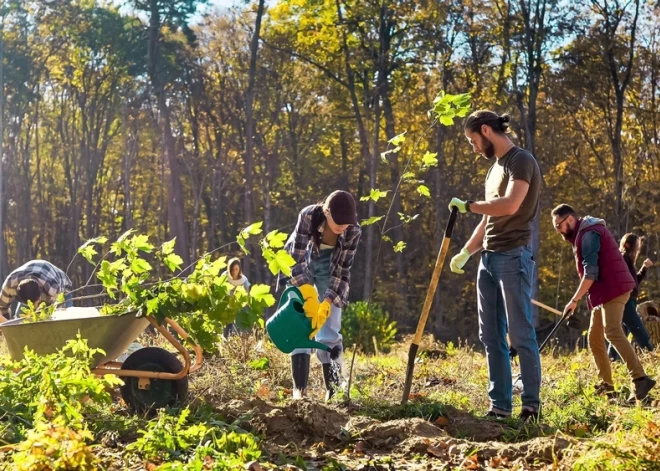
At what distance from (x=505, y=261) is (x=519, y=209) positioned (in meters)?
0.31

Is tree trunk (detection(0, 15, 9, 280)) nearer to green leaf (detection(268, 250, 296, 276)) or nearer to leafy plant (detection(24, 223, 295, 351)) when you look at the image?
leafy plant (detection(24, 223, 295, 351))

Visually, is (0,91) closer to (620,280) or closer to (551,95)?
(551,95)

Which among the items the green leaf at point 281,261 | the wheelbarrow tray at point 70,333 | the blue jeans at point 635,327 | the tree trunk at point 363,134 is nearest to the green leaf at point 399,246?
the green leaf at point 281,261

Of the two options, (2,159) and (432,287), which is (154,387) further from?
(2,159)

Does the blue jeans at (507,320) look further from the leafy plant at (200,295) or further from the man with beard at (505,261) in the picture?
the leafy plant at (200,295)

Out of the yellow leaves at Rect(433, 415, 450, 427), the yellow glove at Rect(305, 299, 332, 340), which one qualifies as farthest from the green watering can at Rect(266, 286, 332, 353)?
the yellow leaves at Rect(433, 415, 450, 427)

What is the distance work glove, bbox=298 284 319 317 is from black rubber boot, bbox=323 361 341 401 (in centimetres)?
86

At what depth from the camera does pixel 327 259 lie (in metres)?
5.92

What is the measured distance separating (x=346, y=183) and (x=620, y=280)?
22459 mm

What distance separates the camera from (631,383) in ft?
20.8

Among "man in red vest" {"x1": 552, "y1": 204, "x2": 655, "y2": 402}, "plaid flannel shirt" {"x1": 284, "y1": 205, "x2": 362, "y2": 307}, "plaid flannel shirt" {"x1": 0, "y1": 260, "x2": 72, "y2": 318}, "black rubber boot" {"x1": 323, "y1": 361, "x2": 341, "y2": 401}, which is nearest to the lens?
"plaid flannel shirt" {"x1": 284, "y1": 205, "x2": 362, "y2": 307}

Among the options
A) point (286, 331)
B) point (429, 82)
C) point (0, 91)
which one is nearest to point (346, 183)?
point (429, 82)

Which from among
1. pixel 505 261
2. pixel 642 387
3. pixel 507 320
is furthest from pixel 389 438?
pixel 642 387

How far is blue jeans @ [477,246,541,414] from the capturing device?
5.18m
